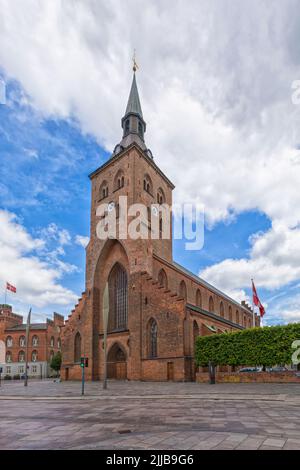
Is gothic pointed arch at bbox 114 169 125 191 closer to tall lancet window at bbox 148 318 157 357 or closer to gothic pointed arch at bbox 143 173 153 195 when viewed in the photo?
gothic pointed arch at bbox 143 173 153 195

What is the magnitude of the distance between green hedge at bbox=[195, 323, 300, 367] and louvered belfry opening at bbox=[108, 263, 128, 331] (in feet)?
31.5

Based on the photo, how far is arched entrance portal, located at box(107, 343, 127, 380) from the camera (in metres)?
34.8

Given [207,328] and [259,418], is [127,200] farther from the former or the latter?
[259,418]

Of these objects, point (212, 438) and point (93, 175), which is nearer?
point (212, 438)

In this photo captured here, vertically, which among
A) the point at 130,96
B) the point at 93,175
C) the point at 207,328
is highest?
the point at 130,96

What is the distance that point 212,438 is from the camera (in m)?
7.14

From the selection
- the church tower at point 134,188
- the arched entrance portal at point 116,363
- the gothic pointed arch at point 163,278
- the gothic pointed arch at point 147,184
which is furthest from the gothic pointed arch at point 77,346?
the gothic pointed arch at point 147,184

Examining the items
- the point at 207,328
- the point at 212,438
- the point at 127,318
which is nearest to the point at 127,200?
the point at 127,318

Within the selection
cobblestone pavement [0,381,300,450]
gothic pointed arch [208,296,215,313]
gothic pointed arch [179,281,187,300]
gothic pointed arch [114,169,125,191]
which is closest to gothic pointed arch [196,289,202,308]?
gothic pointed arch [208,296,215,313]

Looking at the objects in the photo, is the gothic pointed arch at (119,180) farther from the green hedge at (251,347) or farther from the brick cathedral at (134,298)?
the green hedge at (251,347)

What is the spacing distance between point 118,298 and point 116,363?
6464 mm

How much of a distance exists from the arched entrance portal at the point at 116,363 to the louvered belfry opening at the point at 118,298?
85.7 inches
